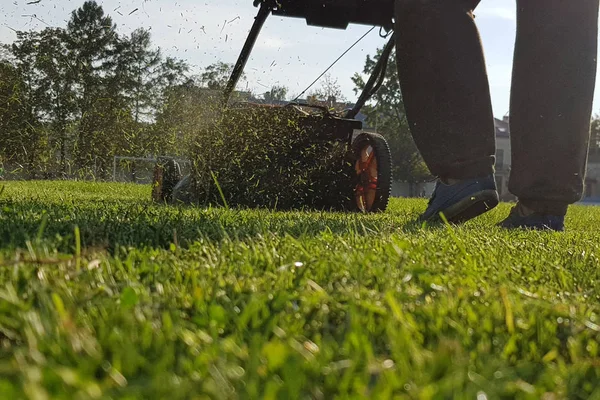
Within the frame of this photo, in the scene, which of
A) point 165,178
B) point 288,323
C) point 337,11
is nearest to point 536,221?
point 337,11

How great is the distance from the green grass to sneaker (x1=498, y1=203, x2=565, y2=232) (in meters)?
1.54

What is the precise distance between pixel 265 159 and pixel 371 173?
0.87 m

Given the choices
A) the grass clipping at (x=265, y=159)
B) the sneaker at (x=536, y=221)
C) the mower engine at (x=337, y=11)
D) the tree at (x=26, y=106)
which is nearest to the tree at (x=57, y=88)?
the tree at (x=26, y=106)

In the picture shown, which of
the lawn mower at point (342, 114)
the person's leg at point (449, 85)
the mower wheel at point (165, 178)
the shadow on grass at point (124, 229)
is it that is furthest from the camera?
→ the mower wheel at point (165, 178)

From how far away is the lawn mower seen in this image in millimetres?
4703

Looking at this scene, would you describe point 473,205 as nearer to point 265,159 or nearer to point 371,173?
point 265,159

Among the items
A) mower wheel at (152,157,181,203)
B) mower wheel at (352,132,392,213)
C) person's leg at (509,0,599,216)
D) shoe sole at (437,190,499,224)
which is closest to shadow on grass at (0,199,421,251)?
shoe sole at (437,190,499,224)

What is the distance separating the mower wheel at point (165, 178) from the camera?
19.0 ft

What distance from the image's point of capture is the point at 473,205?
3.29 metres

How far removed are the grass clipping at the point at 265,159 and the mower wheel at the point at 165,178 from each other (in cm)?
87

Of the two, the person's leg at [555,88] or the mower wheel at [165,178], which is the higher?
the person's leg at [555,88]

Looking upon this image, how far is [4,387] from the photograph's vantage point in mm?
591

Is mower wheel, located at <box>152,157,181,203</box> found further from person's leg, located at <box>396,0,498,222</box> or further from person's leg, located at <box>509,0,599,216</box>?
person's leg, located at <box>509,0,599,216</box>

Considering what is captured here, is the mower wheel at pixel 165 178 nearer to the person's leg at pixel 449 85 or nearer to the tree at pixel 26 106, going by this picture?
the tree at pixel 26 106
